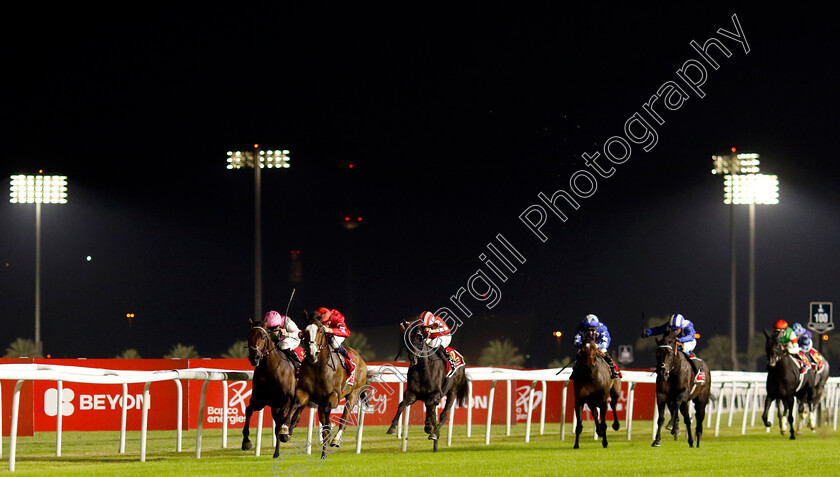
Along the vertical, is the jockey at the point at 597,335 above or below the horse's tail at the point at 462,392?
above

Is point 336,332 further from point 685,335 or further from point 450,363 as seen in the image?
point 685,335

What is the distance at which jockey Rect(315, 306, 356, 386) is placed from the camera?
1204 centimetres

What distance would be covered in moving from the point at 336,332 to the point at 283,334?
571 mm

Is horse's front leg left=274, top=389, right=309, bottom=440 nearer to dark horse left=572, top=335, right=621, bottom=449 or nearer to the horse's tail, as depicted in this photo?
the horse's tail

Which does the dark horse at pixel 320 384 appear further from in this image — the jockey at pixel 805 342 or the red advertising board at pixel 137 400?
the jockey at pixel 805 342

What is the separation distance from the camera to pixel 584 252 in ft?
154

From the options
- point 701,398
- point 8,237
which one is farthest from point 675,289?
point 701,398

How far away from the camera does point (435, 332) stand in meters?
13.0

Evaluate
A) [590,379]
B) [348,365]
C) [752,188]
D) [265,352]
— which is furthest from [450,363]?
[752,188]

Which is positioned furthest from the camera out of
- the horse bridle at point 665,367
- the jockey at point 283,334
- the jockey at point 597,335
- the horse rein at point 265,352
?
the jockey at point 597,335

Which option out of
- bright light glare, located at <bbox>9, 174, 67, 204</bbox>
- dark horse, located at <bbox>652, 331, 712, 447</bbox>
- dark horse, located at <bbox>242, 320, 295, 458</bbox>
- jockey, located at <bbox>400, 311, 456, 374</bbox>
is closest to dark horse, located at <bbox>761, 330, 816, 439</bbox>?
dark horse, located at <bbox>652, 331, 712, 447</bbox>

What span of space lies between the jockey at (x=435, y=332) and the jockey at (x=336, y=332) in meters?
0.82

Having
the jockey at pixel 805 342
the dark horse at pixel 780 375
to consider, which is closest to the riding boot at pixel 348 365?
the dark horse at pixel 780 375

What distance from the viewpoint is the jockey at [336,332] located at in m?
12.0
